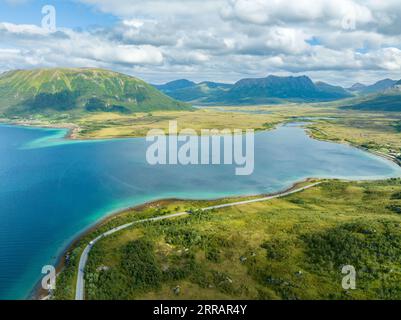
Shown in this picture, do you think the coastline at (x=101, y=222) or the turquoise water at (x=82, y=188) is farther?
the turquoise water at (x=82, y=188)

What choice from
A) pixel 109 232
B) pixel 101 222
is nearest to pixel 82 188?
pixel 101 222

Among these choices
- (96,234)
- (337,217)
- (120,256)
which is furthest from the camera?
(337,217)

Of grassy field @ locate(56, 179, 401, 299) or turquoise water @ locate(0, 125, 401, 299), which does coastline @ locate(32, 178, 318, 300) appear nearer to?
turquoise water @ locate(0, 125, 401, 299)

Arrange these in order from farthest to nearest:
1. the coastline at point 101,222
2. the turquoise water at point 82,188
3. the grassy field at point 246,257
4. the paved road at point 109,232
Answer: the turquoise water at point 82,188, the coastline at point 101,222, the paved road at point 109,232, the grassy field at point 246,257

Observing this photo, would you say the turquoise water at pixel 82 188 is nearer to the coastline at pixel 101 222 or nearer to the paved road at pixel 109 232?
the coastline at pixel 101 222

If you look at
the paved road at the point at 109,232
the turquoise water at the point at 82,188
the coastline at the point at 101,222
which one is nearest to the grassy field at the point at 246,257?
the paved road at the point at 109,232
